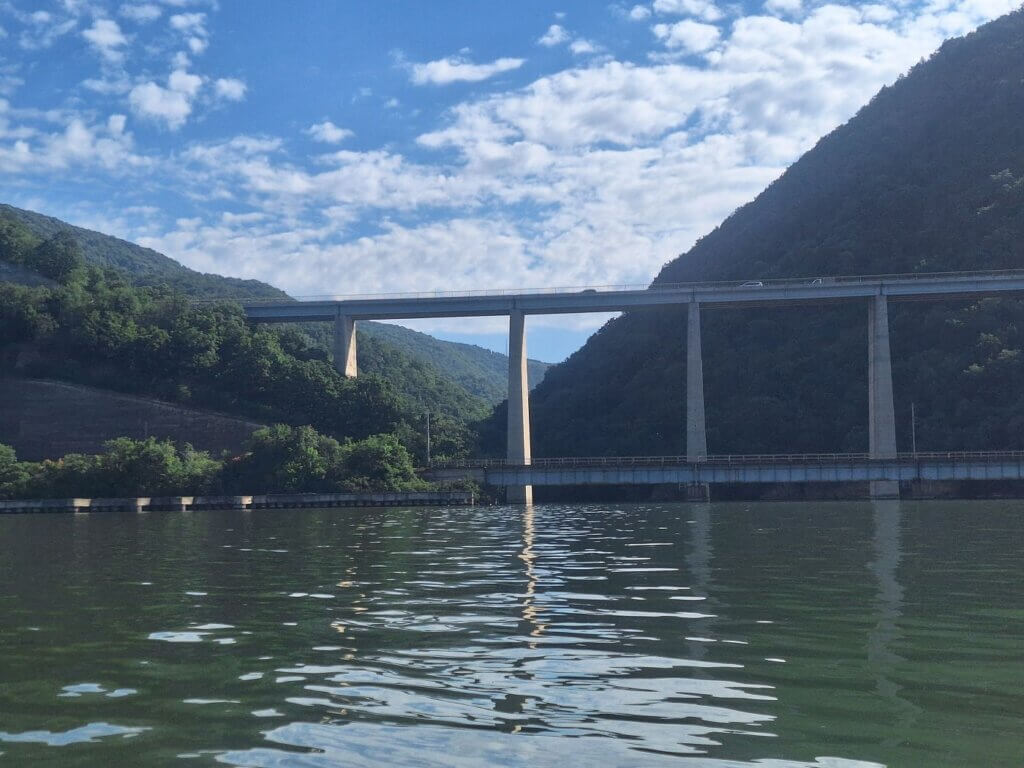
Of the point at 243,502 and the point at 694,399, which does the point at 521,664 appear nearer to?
the point at 243,502

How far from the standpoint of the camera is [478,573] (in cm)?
2572

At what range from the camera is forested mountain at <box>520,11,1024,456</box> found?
124 meters

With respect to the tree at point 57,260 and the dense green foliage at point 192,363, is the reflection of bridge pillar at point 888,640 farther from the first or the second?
the tree at point 57,260

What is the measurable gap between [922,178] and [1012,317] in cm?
3842

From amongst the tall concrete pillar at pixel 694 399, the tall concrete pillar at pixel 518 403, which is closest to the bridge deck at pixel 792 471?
the tall concrete pillar at pixel 694 399

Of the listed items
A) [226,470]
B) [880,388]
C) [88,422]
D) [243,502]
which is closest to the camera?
[243,502]

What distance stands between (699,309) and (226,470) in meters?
53.5

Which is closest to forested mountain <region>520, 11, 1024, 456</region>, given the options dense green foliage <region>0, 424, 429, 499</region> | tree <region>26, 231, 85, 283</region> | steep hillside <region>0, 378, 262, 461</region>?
dense green foliage <region>0, 424, 429, 499</region>

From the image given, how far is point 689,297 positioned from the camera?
372 ft

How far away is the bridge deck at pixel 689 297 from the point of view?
107 meters

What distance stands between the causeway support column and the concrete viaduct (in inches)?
4.1

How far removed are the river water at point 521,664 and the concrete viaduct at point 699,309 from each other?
3060 inches

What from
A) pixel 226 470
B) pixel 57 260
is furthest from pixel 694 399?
pixel 57 260

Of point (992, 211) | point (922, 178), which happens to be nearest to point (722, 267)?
point (922, 178)
